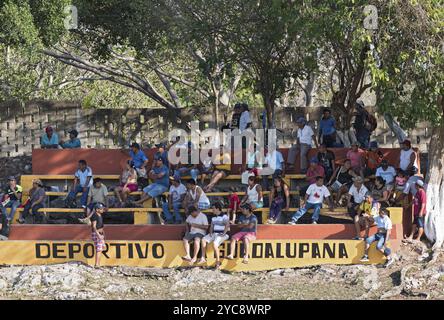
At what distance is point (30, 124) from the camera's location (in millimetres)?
26469

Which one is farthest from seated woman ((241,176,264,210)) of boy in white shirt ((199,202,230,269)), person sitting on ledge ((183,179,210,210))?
boy in white shirt ((199,202,230,269))

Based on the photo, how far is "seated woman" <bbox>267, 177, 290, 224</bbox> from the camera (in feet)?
70.3

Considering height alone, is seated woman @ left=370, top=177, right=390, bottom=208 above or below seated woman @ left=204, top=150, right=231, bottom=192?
below

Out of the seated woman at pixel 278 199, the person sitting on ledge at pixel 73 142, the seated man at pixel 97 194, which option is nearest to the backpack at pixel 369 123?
the seated woman at pixel 278 199

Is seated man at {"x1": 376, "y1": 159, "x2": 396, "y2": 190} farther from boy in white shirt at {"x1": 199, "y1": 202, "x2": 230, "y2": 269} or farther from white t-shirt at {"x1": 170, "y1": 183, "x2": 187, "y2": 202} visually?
white t-shirt at {"x1": 170, "y1": 183, "x2": 187, "y2": 202}

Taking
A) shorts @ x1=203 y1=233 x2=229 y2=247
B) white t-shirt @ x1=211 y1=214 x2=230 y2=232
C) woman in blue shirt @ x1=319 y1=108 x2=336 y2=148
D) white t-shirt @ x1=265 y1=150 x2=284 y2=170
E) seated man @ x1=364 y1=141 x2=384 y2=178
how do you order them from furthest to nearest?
1. woman in blue shirt @ x1=319 y1=108 x2=336 y2=148
2. seated man @ x1=364 y1=141 x2=384 y2=178
3. white t-shirt @ x1=265 y1=150 x2=284 y2=170
4. white t-shirt @ x1=211 y1=214 x2=230 y2=232
5. shorts @ x1=203 y1=233 x2=229 y2=247

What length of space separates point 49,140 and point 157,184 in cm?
373

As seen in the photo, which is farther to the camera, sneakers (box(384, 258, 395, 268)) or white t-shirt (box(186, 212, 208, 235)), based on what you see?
white t-shirt (box(186, 212, 208, 235))

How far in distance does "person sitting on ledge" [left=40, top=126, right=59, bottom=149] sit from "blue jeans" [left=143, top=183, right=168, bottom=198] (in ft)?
11.2

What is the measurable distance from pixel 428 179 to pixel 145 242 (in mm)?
6400

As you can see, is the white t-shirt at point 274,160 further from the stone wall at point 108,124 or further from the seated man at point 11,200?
the seated man at point 11,200

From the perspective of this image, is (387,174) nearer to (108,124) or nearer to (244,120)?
(244,120)

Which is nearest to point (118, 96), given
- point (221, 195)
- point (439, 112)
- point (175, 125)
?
point (175, 125)

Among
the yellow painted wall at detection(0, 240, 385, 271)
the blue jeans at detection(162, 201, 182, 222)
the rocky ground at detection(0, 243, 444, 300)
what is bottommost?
the rocky ground at detection(0, 243, 444, 300)
